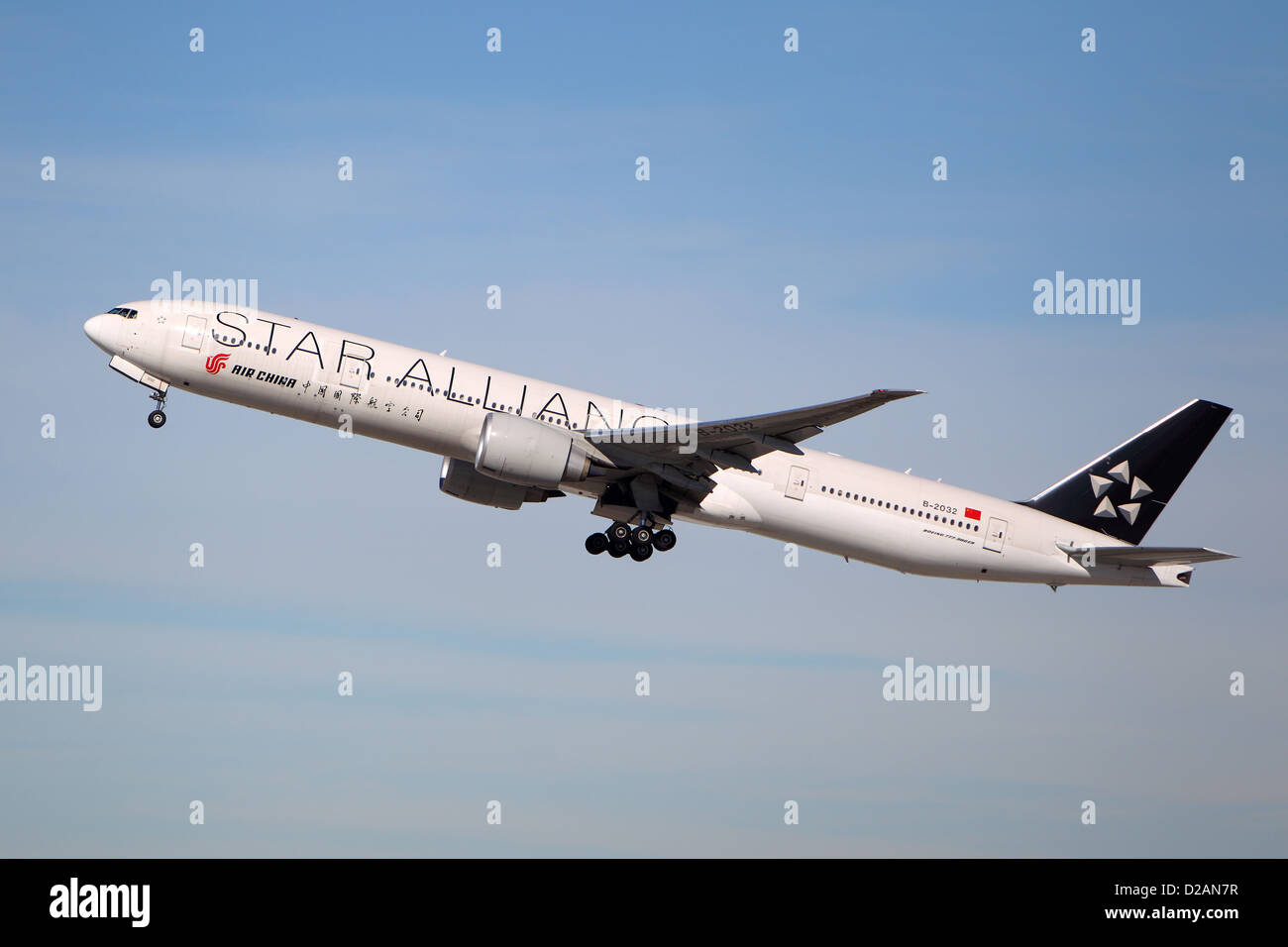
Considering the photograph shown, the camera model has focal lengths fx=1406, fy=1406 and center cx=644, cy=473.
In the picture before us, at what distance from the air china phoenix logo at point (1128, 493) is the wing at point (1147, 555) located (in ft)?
8.15

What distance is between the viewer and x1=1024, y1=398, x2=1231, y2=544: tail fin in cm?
4738

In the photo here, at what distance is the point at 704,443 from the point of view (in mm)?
40719

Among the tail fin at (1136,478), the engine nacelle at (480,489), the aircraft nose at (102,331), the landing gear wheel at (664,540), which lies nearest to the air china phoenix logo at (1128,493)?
the tail fin at (1136,478)

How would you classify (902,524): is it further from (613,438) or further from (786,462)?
(613,438)

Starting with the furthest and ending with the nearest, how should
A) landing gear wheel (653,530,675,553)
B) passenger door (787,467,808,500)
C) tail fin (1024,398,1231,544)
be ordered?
tail fin (1024,398,1231,544), landing gear wheel (653,530,675,553), passenger door (787,467,808,500)

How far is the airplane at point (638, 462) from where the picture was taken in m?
39.5

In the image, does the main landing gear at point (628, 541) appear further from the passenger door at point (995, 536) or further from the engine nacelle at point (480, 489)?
the passenger door at point (995, 536)

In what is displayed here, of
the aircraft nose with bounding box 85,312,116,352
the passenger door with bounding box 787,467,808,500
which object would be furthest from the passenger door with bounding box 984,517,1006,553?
the aircraft nose with bounding box 85,312,116,352

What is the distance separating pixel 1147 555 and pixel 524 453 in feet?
64.9

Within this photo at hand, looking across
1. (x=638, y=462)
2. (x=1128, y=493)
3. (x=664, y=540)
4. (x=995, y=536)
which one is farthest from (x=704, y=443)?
(x=1128, y=493)

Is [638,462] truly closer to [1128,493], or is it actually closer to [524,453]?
[524,453]

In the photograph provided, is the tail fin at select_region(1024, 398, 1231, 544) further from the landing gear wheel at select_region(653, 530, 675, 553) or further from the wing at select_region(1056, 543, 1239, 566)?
the landing gear wheel at select_region(653, 530, 675, 553)

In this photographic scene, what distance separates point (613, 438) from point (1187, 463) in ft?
70.6
